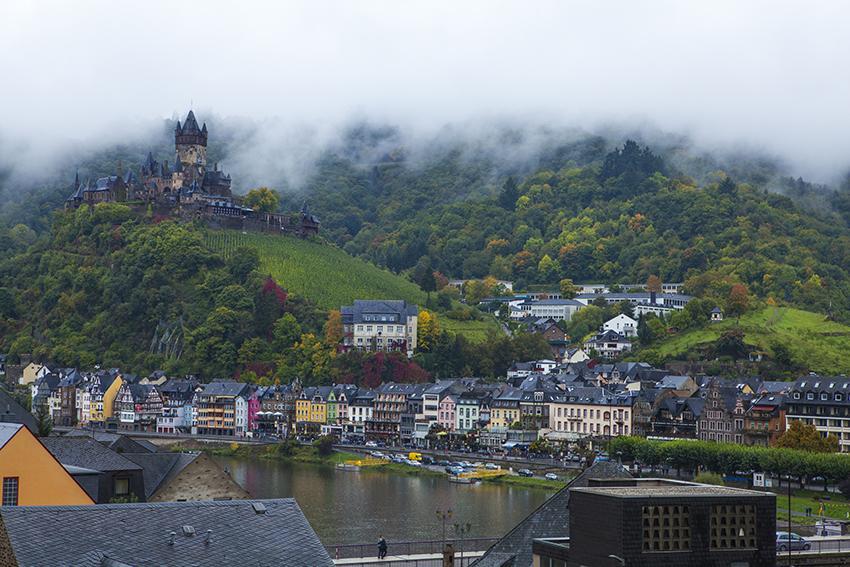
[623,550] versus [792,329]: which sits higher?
[792,329]

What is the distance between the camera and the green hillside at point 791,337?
11362 centimetres

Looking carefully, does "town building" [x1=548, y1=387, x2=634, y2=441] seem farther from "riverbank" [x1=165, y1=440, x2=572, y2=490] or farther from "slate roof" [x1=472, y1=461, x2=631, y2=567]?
"slate roof" [x1=472, y1=461, x2=631, y2=567]

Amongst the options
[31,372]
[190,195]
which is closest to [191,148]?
[190,195]

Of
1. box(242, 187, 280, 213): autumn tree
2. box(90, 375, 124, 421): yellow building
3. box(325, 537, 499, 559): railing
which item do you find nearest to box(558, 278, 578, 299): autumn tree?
box(242, 187, 280, 213): autumn tree

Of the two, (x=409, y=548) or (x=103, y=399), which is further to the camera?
(x=103, y=399)

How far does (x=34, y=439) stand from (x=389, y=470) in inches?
2695

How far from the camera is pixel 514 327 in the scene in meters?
144

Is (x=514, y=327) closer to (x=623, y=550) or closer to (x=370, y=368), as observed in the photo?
(x=370, y=368)

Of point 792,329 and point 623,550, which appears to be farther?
point 792,329

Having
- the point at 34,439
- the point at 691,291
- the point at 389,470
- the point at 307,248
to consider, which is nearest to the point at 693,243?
the point at 691,291

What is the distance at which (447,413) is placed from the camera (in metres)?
111

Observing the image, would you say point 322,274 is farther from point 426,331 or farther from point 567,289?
point 567,289

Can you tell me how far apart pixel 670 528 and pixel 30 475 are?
41.3 ft

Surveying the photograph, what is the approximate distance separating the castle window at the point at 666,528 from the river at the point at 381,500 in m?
33.0
